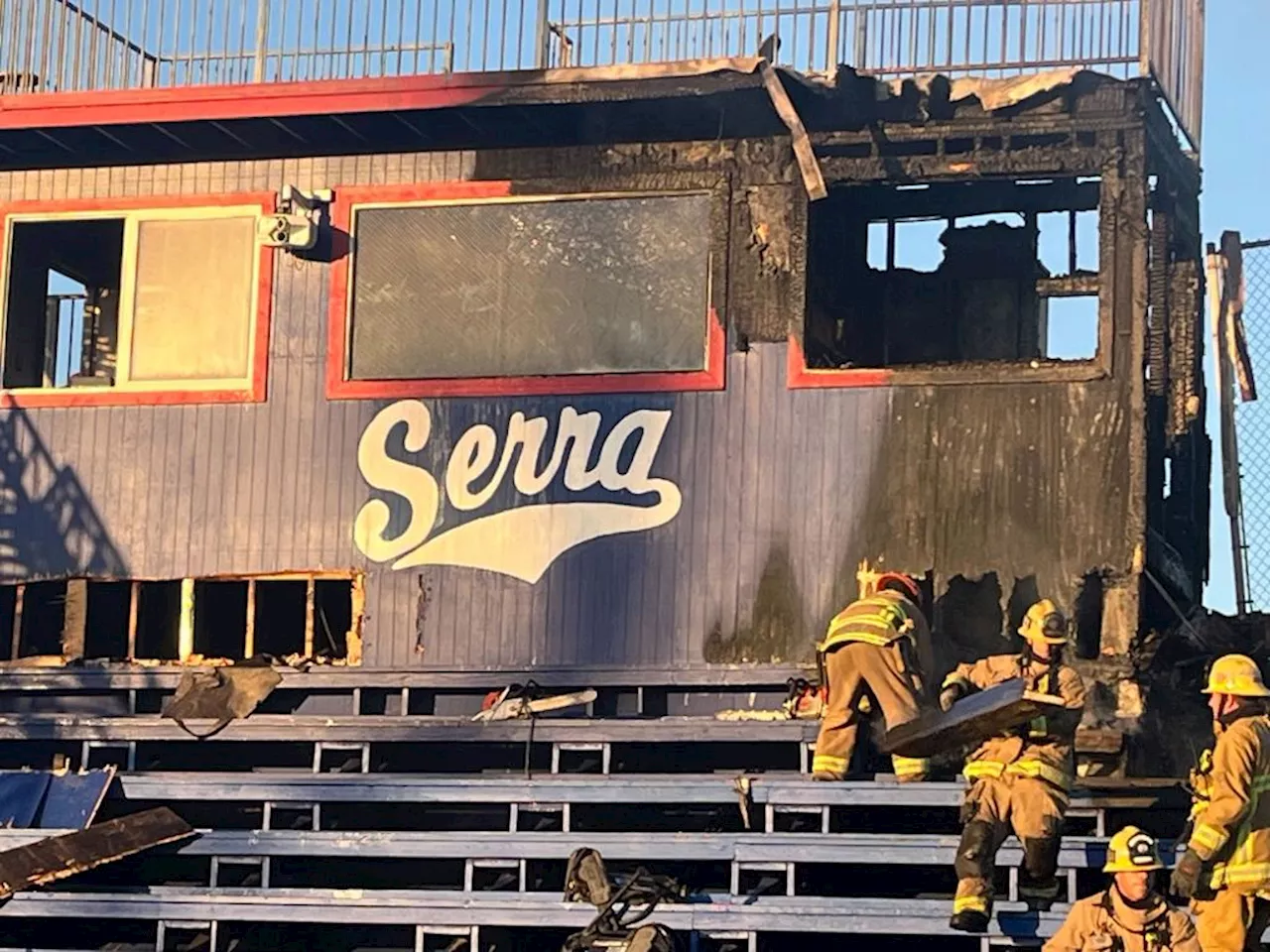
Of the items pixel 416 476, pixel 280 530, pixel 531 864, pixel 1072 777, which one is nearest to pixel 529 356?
pixel 416 476

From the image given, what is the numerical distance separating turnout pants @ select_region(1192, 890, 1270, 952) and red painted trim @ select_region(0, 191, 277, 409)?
7425mm

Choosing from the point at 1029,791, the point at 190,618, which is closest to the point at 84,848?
the point at 190,618

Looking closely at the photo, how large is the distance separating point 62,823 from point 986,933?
5812 millimetres

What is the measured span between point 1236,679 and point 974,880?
1.65m

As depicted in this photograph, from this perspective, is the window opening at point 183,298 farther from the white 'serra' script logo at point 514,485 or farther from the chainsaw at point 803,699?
the chainsaw at point 803,699

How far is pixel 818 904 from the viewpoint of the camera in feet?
40.9

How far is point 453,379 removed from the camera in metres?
15.4

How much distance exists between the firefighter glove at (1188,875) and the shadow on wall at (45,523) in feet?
25.7

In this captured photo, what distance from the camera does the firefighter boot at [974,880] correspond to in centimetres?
1163

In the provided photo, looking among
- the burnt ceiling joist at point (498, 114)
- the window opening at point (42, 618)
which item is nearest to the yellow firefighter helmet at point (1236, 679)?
the burnt ceiling joist at point (498, 114)

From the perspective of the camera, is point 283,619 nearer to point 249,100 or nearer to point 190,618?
point 190,618

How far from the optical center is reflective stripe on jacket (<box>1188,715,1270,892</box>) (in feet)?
36.2

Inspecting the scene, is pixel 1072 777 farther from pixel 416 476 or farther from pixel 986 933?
pixel 416 476

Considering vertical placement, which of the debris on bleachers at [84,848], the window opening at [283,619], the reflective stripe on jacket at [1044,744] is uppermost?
the window opening at [283,619]
